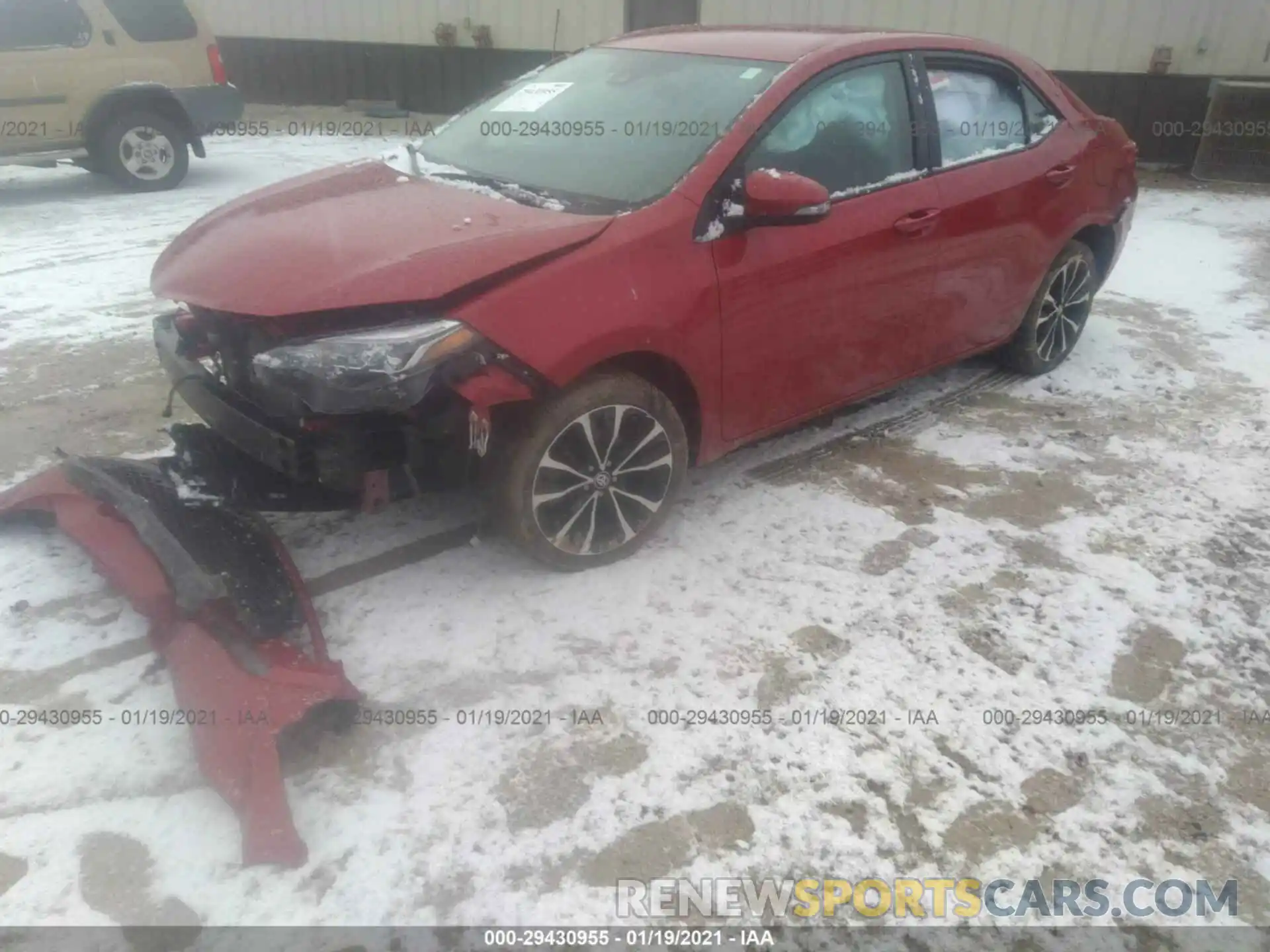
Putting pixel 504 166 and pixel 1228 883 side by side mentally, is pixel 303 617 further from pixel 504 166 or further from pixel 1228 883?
pixel 1228 883

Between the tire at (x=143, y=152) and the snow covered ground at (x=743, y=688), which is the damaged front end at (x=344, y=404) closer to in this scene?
the snow covered ground at (x=743, y=688)

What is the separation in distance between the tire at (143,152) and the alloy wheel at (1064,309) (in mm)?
7816

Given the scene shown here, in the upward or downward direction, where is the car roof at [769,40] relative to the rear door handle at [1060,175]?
upward

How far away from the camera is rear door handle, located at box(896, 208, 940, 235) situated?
3797 mm

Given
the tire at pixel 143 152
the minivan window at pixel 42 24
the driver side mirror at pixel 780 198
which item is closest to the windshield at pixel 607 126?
the driver side mirror at pixel 780 198

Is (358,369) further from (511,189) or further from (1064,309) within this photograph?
(1064,309)

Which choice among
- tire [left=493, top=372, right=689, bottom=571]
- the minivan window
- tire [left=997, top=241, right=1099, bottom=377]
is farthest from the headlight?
the minivan window

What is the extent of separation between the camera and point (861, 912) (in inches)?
86.8

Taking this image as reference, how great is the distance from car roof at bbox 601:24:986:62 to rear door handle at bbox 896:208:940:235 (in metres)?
0.69

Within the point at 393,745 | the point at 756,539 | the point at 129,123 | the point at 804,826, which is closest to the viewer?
the point at 804,826

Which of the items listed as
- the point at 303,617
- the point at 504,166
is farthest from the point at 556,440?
the point at 504,166

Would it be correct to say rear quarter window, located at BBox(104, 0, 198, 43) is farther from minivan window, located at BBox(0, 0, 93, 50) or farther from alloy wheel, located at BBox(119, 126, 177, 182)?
alloy wheel, located at BBox(119, 126, 177, 182)

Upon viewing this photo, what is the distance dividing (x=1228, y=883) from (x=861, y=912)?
92cm

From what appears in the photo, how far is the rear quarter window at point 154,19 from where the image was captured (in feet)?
28.3
